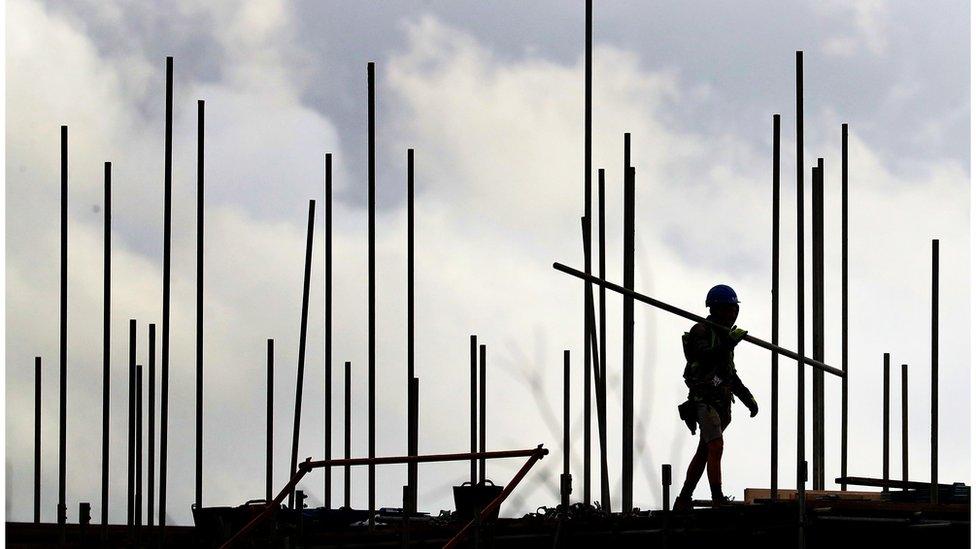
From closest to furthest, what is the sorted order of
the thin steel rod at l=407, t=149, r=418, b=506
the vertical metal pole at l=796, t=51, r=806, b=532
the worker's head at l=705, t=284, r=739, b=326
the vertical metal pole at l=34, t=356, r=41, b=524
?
the worker's head at l=705, t=284, r=739, b=326 → the vertical metal pole at l=796, t=51, r=806, b=532 → the thin steel rod at l=407, t=149, r=418, b=506 → the vertical metal pole at l=34, t=356, r=41, b=524

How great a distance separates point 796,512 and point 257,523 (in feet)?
15.2

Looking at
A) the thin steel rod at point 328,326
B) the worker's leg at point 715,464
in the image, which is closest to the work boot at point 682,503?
the worker's leg at point 715,464

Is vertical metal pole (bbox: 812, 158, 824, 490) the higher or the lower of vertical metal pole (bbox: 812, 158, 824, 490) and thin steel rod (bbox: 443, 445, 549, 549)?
the higher

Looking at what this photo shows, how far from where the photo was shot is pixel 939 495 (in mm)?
15875

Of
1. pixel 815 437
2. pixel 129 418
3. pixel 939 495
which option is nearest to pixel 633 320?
pixel 815 437

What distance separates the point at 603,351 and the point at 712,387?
371 centimetres

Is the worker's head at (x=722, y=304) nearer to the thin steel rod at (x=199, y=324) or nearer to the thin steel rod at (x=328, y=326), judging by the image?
the thin steel rod at (x=328, y=326)

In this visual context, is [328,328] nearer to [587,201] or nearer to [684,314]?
[587,201]

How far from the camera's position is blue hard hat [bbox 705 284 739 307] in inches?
646

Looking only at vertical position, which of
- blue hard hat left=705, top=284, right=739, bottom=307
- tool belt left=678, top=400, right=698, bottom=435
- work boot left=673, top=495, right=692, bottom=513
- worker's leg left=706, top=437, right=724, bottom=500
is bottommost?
work boot left=673, top=495, right=692, bottom=513

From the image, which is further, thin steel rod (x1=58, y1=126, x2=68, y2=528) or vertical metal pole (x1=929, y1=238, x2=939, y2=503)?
thin steel rod (x1=58, y1=126, x2=68, y2=528)

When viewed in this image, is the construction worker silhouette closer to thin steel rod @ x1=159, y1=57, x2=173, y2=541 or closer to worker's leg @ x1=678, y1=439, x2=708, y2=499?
worker's leg @ x1=678, y1=439, x2=708, y2=499

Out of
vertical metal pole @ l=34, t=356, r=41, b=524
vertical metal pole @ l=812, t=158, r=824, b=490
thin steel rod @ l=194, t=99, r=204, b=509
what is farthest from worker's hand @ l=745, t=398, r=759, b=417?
vertical metal pole @ l=34, t=356, r=41, b=524

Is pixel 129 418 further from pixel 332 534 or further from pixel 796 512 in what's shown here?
pixel 796 512
